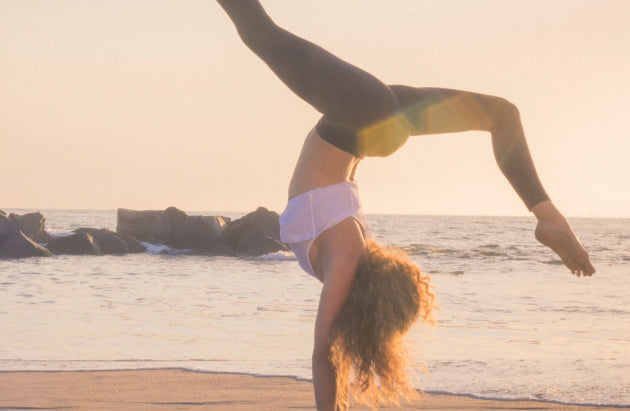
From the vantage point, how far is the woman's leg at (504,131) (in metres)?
1.96

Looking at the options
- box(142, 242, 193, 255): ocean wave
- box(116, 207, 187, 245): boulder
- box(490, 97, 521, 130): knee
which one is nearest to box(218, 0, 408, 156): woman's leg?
box(490, 97, 521, 130): knee

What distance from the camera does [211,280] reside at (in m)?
14.8

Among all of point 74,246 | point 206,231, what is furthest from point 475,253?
point 74,246

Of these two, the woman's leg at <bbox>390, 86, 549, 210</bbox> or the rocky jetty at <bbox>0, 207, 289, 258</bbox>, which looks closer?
the woman's leg at <bbox>390, 86, 549, 210</bbox>

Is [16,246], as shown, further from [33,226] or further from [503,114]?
[503,114]

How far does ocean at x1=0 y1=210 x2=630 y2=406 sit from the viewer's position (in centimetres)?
530

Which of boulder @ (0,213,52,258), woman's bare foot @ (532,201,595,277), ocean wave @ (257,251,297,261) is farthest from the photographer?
ocean wave @ (257,251,297,261)

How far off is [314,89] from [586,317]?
26.9 ft

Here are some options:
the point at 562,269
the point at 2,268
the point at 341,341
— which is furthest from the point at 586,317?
the point at 2,268

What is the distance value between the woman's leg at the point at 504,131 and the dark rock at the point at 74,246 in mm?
24720

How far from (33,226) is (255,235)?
9205mm

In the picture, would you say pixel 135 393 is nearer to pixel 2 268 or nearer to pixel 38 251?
pixel 2 268

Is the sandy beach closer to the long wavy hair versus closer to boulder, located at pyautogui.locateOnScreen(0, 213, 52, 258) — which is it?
the long wavy hair

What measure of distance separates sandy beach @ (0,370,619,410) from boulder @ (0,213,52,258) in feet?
62.7
